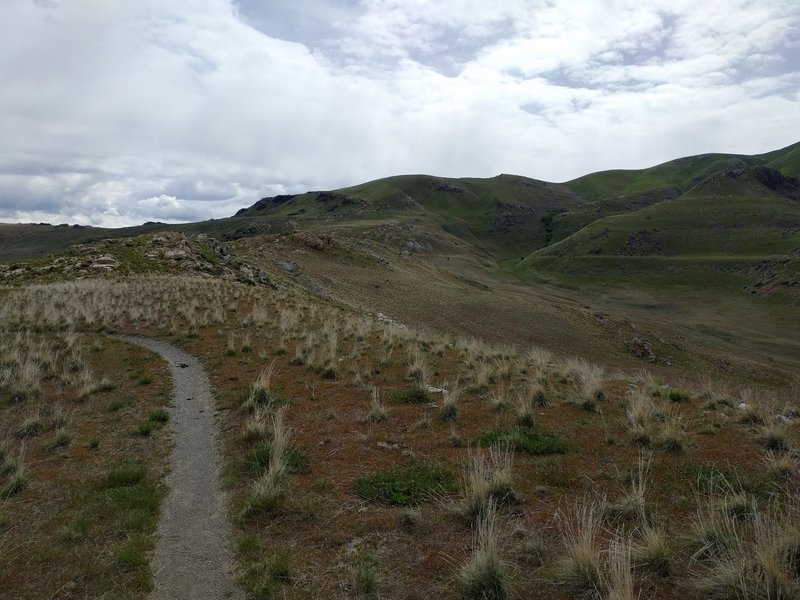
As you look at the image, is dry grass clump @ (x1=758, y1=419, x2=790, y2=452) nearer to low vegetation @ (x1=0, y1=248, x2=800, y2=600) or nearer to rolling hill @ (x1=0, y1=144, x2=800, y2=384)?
low vegetation @ (x1=0, y1=248, x2=800, y2=600)

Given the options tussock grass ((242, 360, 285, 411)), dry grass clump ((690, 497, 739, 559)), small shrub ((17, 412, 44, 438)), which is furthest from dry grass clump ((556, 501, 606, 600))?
small shrub ((17, 412, 44, 438))

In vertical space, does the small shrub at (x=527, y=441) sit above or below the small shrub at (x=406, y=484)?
above

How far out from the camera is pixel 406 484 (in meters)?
6.86

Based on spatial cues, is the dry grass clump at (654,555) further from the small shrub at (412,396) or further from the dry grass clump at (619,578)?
the small shrub at (412,396)

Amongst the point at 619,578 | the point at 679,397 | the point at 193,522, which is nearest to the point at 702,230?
the point at 679,397

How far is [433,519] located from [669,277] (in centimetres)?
10288

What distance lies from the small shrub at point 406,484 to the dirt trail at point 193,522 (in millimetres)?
1975

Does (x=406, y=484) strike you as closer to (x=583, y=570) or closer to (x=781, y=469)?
(x=583, y=570)

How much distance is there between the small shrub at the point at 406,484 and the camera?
6566 mm

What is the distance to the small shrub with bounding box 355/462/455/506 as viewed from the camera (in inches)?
259

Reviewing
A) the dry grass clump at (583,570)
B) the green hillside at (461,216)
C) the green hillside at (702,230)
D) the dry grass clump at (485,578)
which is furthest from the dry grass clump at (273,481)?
the green hillside at (461,216)

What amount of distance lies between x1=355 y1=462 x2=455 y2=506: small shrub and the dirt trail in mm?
1975

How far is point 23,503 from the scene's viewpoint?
6.60m

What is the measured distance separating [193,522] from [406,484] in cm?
295
